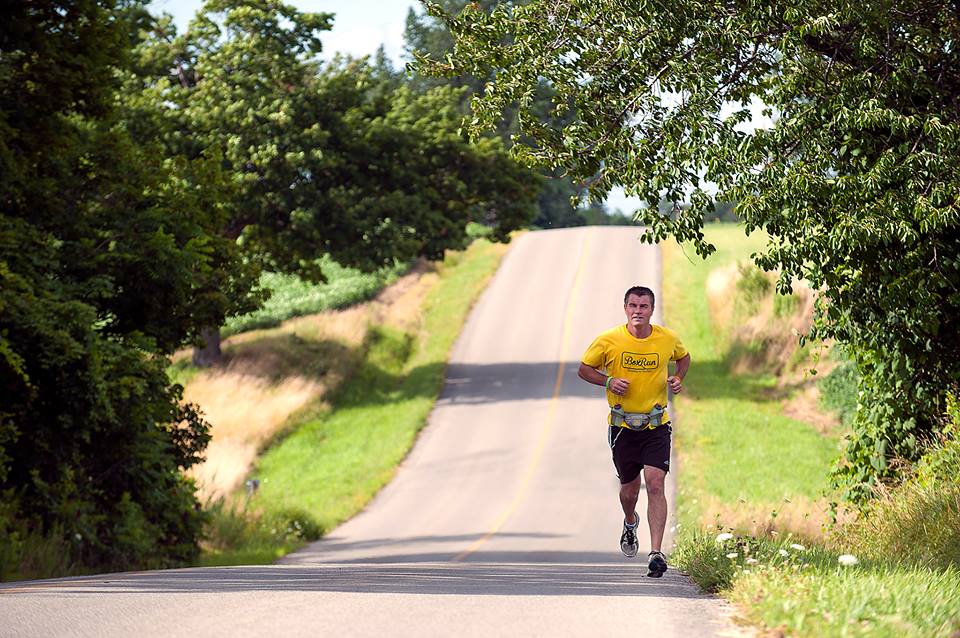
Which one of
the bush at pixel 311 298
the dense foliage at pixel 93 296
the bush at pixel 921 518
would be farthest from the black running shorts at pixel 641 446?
the bush at pixel 311 298

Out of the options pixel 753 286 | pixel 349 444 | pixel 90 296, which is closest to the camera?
pixel 90 296

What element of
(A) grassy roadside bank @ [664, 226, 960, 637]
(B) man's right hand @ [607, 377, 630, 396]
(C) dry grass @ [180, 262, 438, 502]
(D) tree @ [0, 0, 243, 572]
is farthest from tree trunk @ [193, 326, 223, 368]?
(B) man's right hand @ [607, 377, 630, 396]

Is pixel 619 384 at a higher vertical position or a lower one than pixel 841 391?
higher

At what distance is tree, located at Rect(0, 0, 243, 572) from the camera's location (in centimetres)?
1502

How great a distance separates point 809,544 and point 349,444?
23.1 m

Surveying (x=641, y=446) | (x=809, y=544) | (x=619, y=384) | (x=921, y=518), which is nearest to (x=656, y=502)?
(x=641, y=446)

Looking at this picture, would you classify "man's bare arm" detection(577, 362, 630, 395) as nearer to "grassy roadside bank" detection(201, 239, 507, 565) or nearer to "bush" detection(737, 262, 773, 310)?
"grassy roadside bank" detection(201, 239, 507, 565)

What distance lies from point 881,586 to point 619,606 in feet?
4.99

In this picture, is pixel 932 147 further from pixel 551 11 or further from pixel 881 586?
pixel 881 586

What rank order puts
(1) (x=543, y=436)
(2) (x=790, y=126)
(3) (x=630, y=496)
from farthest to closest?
(1) (x=543, y=436) < (2) (x=790, y=126) < (3) (x=630, y=496)

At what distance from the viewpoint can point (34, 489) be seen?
51.5 ft

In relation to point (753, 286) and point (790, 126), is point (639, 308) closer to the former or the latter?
point (790, 126)

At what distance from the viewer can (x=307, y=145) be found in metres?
36.2

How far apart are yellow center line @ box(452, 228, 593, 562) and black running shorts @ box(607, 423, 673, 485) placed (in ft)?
34.5
